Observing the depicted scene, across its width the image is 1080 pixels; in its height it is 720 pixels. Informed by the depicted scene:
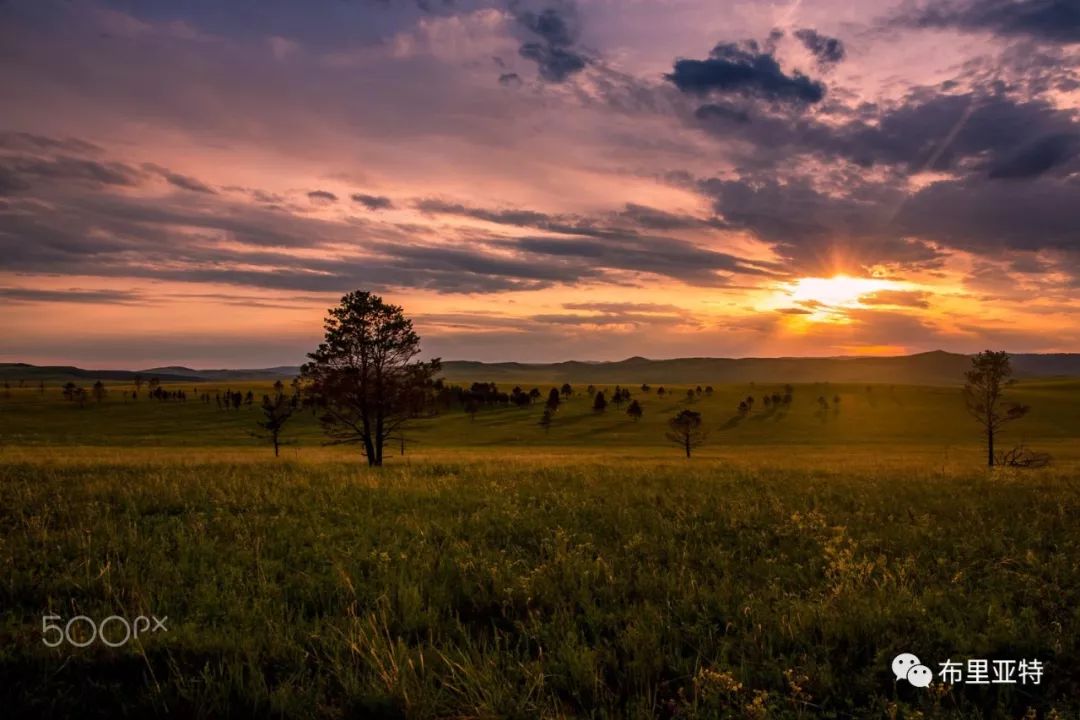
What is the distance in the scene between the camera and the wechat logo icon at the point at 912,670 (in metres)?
3.66

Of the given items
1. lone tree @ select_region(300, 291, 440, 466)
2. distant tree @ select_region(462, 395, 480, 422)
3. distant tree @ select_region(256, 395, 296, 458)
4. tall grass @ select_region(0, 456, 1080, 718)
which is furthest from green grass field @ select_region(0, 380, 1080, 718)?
distant tree @ select_region(462, 395, 480, 422)

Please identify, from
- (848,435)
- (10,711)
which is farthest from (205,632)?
(848,435)

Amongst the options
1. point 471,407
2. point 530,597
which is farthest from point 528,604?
point 471,407

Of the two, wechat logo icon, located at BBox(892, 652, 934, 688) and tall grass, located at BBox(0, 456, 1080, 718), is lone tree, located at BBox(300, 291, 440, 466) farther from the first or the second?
Result: wechat logo icon, located at BBox(892, 652, 934, 688)

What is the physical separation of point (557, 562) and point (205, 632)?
2957 millimetres

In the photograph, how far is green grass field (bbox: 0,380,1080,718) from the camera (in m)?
3.44

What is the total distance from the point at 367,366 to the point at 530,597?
2468 cm

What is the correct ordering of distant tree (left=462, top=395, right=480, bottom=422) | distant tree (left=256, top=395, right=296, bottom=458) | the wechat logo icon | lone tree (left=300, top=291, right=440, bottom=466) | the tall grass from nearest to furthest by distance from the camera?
1. the tall grass
2. the wechat logo icon
3. lone tree (left=300, top=291, right=440, bottom=466)
4. distant tree (left=256, top=395, right=296, bottom=458)
5. distant tree (left=462, top=395, right=480, bottom=422)

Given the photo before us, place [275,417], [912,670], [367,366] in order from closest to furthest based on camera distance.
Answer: [912,670], [367,366], [275,417]

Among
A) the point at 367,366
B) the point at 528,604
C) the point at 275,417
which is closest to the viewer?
the point at 528,604

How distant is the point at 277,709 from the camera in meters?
3.27

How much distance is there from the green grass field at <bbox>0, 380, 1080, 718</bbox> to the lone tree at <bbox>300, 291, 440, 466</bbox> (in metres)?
17.1

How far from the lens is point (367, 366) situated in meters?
28.1

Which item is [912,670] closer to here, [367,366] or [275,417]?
[367,366]
